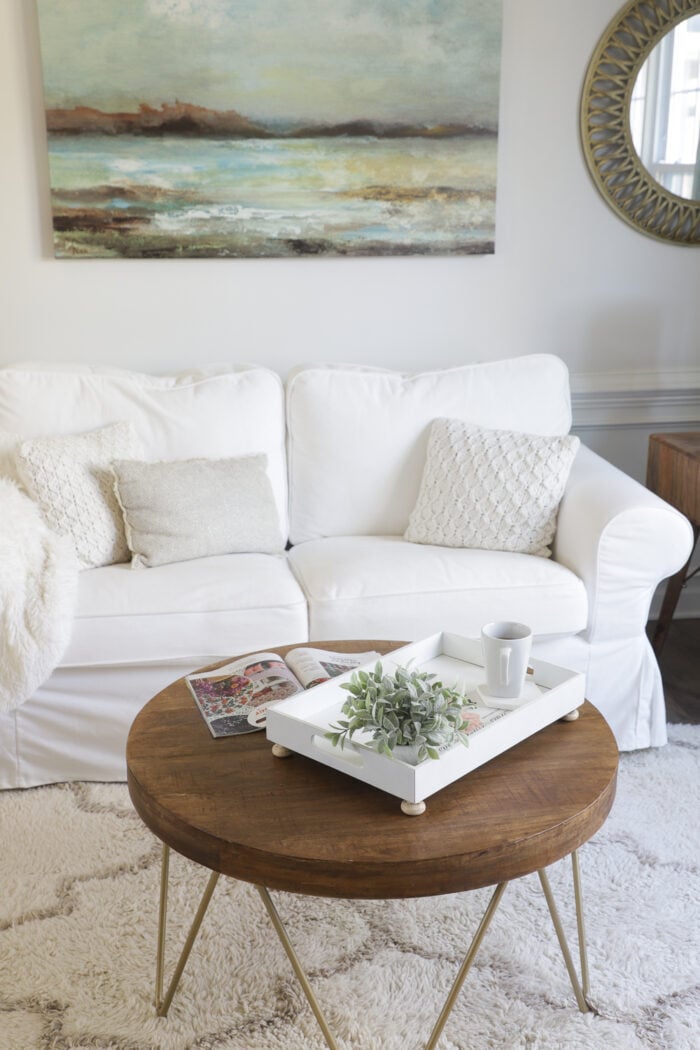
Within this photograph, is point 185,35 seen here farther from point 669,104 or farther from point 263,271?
point 669,104

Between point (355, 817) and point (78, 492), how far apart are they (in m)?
1.41

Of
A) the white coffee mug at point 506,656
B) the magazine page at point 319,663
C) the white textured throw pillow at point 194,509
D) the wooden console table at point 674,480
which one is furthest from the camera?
the wooden console table at point 674,480

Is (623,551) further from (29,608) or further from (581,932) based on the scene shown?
(29,608)

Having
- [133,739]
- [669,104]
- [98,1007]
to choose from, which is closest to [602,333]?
[669,104]

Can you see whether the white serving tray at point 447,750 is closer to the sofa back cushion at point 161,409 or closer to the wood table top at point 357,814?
the wood table top at point 357,814

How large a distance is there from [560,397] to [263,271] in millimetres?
972

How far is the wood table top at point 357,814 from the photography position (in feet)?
4.46

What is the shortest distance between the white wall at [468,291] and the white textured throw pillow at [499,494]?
2.14ft

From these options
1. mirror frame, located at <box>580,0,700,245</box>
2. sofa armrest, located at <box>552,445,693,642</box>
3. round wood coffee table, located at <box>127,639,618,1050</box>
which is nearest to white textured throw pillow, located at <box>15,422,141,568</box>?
round wood coffee table, located at <box>127,639,618,1050</box>

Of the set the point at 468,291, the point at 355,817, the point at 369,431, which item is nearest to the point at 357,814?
the point at 355,817

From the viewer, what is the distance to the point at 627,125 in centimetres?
316

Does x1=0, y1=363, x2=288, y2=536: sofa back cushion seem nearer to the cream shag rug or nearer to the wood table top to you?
the cream shag rug

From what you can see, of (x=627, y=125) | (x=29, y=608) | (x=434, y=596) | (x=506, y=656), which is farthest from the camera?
(x=627, y=125)

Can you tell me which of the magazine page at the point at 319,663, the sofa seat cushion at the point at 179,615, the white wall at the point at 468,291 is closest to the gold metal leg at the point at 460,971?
the magazine page at the point at 319,663
